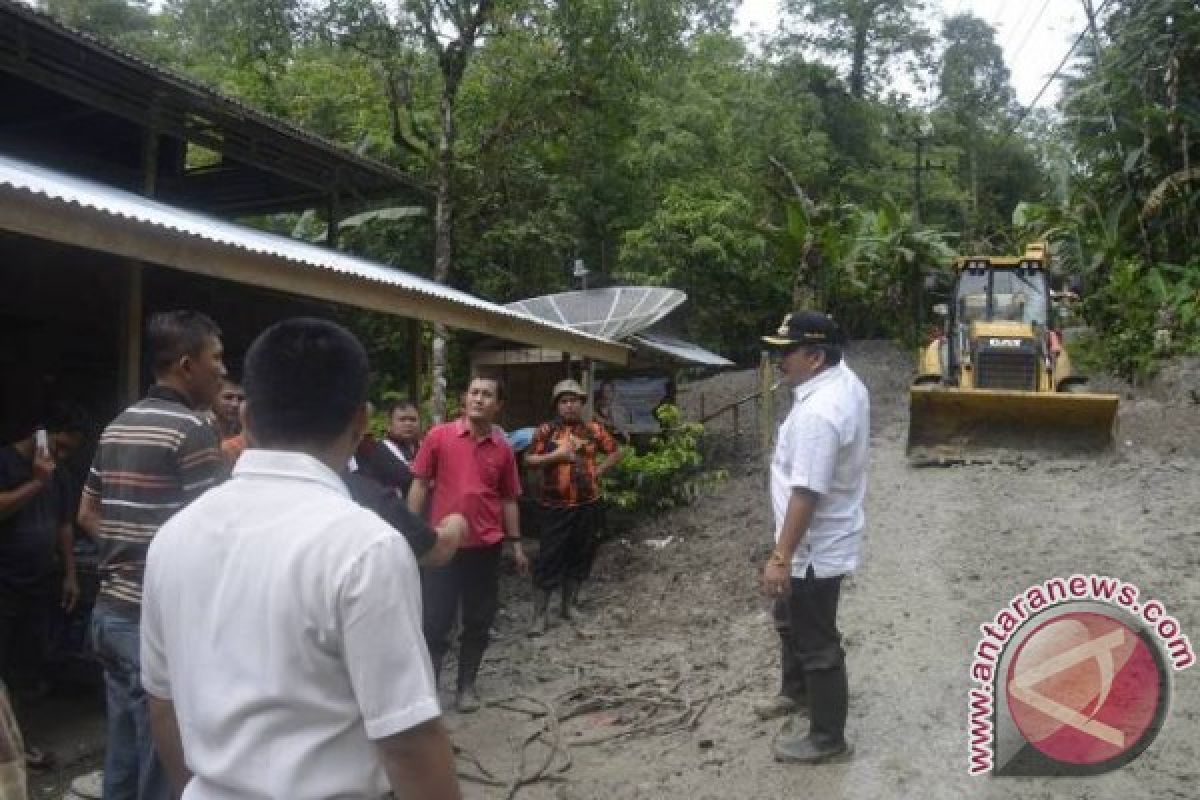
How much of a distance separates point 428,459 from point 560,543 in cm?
231

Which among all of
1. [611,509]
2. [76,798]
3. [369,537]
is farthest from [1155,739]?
[611,509]

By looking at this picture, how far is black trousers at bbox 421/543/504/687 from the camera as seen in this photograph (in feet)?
16.2

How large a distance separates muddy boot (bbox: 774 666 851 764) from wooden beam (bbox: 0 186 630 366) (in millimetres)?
3372

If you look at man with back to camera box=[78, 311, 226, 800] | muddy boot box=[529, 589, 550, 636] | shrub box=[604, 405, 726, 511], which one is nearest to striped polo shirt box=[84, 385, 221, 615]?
man with back to camera box=[78, 311, 226, 800]

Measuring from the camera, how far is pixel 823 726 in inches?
Answer: 154

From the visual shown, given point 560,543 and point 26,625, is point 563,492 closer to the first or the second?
point 560,543

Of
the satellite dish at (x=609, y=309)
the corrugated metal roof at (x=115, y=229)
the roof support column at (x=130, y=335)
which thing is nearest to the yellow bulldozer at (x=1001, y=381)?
the satellite dish at (x=609, y=309)

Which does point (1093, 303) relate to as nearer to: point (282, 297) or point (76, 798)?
point (282, 297)

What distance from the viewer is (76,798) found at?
4.06m

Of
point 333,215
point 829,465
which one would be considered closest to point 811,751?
point 829,465

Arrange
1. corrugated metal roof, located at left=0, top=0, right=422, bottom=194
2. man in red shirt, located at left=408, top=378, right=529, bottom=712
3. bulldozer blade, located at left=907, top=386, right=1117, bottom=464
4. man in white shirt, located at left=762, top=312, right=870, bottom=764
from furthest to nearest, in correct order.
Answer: bulldozer blade, located at left=907, top=386, right=1117, bottom=464, corrugated metal roof, located at left=0, top=0, right=422, bottom=194, man in red shirt, located at left=408, top=378, right=529, bottom=712, man in white shirt, located at left=762, top=312, right=870, bottom=764

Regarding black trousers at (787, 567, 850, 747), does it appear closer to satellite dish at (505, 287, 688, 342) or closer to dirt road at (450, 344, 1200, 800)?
dirt road at (450, 344, 1200, 800)

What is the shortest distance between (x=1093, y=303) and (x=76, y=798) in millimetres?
17158

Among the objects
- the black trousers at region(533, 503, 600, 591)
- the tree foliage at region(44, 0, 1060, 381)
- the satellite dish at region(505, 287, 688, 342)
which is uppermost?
the tree foliage at region(44, 0, 1060, 381)
